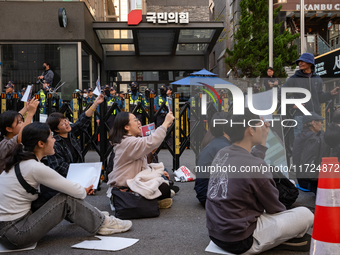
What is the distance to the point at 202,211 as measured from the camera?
14.8 feet

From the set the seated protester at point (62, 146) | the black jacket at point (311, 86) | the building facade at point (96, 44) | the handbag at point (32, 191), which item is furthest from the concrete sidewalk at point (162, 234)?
the building facade at point (96, 44)

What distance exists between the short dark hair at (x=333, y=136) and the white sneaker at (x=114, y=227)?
2864 millimetres

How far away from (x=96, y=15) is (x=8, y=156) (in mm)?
14987

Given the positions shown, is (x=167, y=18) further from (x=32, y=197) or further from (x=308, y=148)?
(x=32, y=197)

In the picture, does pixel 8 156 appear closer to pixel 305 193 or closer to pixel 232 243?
pixel 232 243

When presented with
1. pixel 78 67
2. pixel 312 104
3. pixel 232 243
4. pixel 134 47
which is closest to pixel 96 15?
pixel 134 47

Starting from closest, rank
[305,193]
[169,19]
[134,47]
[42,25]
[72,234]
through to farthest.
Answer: [72,234]
[305,193]
[42,25]
[169,19]
[134,47]

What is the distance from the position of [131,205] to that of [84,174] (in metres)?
0.71

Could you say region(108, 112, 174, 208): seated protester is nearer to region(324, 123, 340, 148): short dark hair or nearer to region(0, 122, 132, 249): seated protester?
region(0, 122, 132, 249): seated protester

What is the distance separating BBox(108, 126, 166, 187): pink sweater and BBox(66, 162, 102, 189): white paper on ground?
17.9 inches

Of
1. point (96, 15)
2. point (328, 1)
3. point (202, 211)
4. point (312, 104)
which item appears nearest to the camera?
point (202, 211)

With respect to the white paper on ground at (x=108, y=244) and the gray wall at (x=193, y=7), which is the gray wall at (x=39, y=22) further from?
the white paper on ground at (x=108, y=244)

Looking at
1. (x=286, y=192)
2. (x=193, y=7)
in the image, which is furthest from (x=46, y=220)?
(x=193, y=7)

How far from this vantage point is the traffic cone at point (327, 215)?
8.62ft
